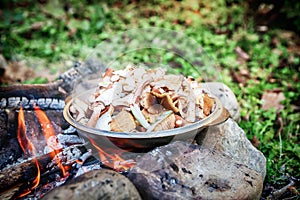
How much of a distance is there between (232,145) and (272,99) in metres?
1.73

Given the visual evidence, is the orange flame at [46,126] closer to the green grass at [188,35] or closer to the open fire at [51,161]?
the open fire at [51,161]

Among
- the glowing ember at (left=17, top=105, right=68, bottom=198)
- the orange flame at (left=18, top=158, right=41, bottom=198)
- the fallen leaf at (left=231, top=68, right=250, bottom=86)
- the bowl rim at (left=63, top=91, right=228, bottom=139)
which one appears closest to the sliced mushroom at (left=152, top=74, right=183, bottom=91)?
the bowl rim at (left=63, top=91, right=228, bottom=139)

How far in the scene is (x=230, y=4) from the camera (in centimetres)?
593

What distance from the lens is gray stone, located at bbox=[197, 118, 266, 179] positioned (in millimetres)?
2627

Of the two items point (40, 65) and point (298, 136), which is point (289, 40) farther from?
point (40, 65)

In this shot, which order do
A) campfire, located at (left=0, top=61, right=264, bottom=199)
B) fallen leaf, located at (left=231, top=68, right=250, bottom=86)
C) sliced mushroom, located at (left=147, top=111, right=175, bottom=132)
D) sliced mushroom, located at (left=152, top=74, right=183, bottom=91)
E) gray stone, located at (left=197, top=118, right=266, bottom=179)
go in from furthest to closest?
fallen leaf, located at (left=231, top=68, right=250, bottom=86) < gray stone, located at (left=197, top=118, right=266, bottom=179) < sliced mushroom, located at (left=152, top=74, right=183, bottom=91) < sliced mushroom, located at (left=147, top=111, right=175, bottom=132) < campfire, located at (left=0, top=61, right=264, bottom=199)

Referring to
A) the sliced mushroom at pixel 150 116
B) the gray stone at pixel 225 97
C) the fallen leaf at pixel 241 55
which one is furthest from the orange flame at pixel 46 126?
the fallen leaf at pixel 241 55

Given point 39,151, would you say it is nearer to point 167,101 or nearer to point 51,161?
point 51,161

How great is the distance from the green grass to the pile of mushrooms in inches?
55.4

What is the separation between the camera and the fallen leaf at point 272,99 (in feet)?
13.2

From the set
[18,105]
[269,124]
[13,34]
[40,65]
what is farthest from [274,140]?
[13,34]

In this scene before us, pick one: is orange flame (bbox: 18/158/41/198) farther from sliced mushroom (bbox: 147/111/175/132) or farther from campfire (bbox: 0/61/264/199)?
sliced mushroom (bbox: 147/111/175/132)

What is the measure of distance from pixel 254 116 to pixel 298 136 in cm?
47

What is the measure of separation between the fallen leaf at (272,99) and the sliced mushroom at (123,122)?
7.46 ft
